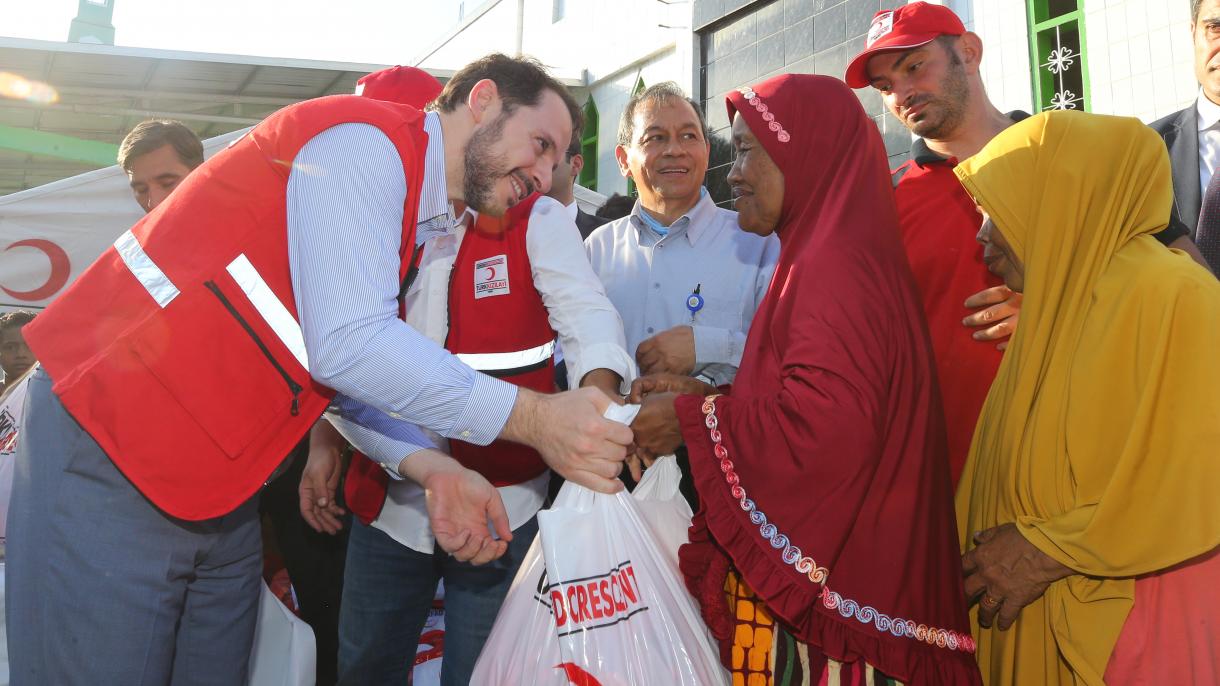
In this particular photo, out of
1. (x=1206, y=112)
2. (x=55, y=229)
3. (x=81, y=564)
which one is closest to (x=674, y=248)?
(x=1206, y=112)

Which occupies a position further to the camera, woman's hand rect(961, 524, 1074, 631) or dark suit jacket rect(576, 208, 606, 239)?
dark suit jacket rect(576, 208, 606, 239)

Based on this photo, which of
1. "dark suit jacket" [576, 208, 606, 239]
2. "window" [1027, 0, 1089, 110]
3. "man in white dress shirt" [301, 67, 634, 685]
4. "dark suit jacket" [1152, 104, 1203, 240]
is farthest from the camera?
"window" [1027, 0, 1089, 110]

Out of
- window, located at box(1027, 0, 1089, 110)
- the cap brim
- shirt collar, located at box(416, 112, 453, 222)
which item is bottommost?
shirt collar, located at box(416, 112, 453, 222)

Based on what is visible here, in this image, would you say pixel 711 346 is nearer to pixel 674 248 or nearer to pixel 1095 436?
pixel 674 248

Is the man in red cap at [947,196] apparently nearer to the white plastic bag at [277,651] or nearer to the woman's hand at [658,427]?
the woman's hand at [658,427]

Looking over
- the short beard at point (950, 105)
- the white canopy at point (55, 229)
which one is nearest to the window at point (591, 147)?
the white canopy at point (55, 229)

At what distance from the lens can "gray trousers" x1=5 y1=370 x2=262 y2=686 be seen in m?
1.62

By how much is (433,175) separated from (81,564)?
3.50 ft

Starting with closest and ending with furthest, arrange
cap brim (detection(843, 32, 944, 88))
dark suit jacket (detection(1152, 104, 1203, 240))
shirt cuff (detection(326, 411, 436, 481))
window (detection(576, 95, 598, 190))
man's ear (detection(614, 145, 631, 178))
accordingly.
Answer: shirt cuff (detection(326, 411, 436, 481)) → dark suit jacket (detection(1152, 104, 1203, 240)) → cap brim (detection(843, 32, 944, 88)) → man's ear (detection(614, 145, 631, 178)) → window (detection(576, 95, 598, 190))

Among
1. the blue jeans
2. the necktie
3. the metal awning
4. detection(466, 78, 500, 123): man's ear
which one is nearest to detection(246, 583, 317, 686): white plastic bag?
the blue jeans

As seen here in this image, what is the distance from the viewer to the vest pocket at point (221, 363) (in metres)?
1.59

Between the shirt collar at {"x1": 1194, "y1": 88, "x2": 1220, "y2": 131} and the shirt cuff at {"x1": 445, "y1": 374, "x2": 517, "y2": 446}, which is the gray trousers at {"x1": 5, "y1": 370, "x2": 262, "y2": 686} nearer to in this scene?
the shirt cuff at {"x1": 445, "y1": 374, "x2": 517, "y2": 446}

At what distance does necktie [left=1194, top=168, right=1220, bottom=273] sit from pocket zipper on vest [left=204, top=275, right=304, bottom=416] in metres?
2.67

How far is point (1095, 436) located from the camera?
1690mm
